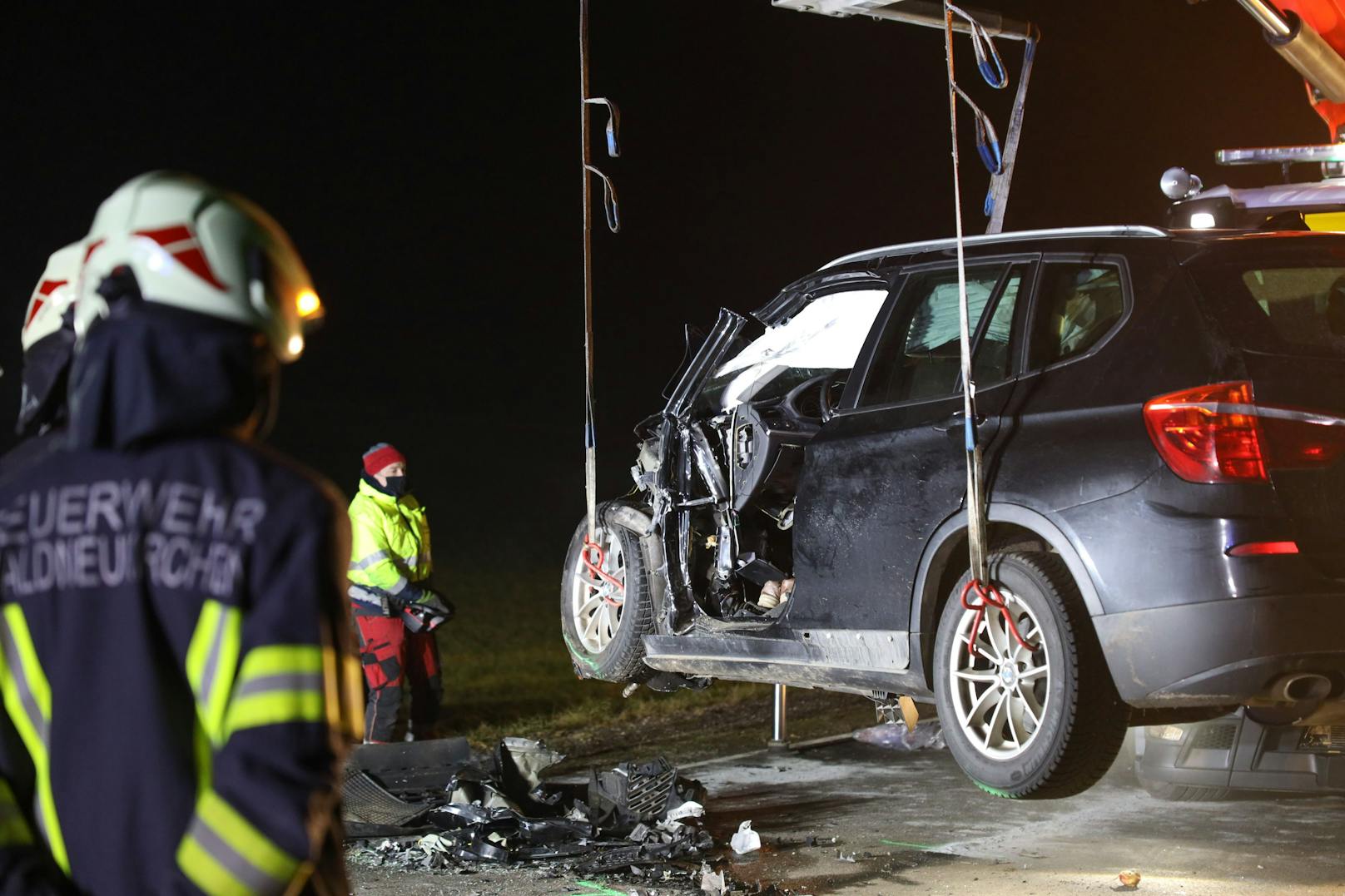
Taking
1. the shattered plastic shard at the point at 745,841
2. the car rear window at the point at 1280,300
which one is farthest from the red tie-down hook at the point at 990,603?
the shattered plastic shard at the point at 745,841

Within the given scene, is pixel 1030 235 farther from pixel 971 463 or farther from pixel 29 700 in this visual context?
pixel 29 700

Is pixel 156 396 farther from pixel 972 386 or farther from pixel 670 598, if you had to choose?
pixel 670 598

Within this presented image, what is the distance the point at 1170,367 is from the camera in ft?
15.2

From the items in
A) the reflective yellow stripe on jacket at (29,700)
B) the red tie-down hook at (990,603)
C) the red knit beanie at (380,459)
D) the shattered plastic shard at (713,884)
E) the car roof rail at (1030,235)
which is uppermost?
the car roof rail at (1030,235)

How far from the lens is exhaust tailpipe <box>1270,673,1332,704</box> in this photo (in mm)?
4480

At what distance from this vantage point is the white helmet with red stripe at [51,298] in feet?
11.7

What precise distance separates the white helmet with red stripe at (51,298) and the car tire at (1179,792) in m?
5.50

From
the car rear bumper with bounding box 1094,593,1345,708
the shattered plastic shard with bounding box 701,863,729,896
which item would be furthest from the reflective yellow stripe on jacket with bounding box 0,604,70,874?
the shattered plastic shard with bounding box 701,863,729,896

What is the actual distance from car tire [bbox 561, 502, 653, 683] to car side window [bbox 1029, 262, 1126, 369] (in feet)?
7.82

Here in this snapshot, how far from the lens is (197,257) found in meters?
1.95

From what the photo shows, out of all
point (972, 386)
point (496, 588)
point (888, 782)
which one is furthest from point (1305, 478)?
point (496, 588)

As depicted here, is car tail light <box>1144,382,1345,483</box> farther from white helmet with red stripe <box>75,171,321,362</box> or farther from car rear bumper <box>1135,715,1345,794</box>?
white helmet with red stripe <box>75,171,321,362</box>

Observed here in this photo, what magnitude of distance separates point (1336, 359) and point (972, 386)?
1066 millimetres

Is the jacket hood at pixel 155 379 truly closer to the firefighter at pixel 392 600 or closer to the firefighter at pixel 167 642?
the firefighter at pixel 167 642
